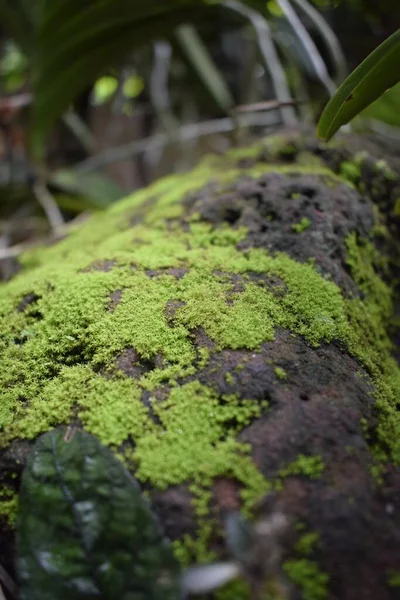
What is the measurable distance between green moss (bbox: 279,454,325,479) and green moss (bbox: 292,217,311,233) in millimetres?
601

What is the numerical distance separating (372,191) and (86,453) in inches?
44.4

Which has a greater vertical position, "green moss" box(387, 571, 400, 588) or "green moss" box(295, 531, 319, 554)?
"green moss" box(295, 531, 319, 554)

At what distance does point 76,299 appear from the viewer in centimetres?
99

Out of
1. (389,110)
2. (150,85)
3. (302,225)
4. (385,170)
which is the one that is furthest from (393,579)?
(150,85)

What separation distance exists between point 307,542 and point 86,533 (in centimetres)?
31

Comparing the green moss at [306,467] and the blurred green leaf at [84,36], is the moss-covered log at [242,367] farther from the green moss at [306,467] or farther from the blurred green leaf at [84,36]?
the blurred green leaf at [84,36]

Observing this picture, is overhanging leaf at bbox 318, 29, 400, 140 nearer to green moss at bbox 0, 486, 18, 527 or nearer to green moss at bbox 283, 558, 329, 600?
green moss at bbox 283, 558, 329, 600

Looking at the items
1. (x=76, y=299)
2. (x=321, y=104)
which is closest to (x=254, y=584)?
(x=76, y=299)

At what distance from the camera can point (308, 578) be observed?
0.59m

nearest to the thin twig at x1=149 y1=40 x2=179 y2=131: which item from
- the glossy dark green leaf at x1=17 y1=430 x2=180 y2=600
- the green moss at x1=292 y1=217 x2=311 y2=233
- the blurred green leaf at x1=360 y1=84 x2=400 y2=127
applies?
the blurred green leaf at x1=360 y1=84 x2=400 y2=127

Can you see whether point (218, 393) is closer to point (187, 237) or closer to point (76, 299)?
point (76, 299)

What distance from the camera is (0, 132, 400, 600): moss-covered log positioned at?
65cm

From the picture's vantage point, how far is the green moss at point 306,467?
68 centimetres

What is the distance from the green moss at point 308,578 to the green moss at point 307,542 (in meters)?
0.01
